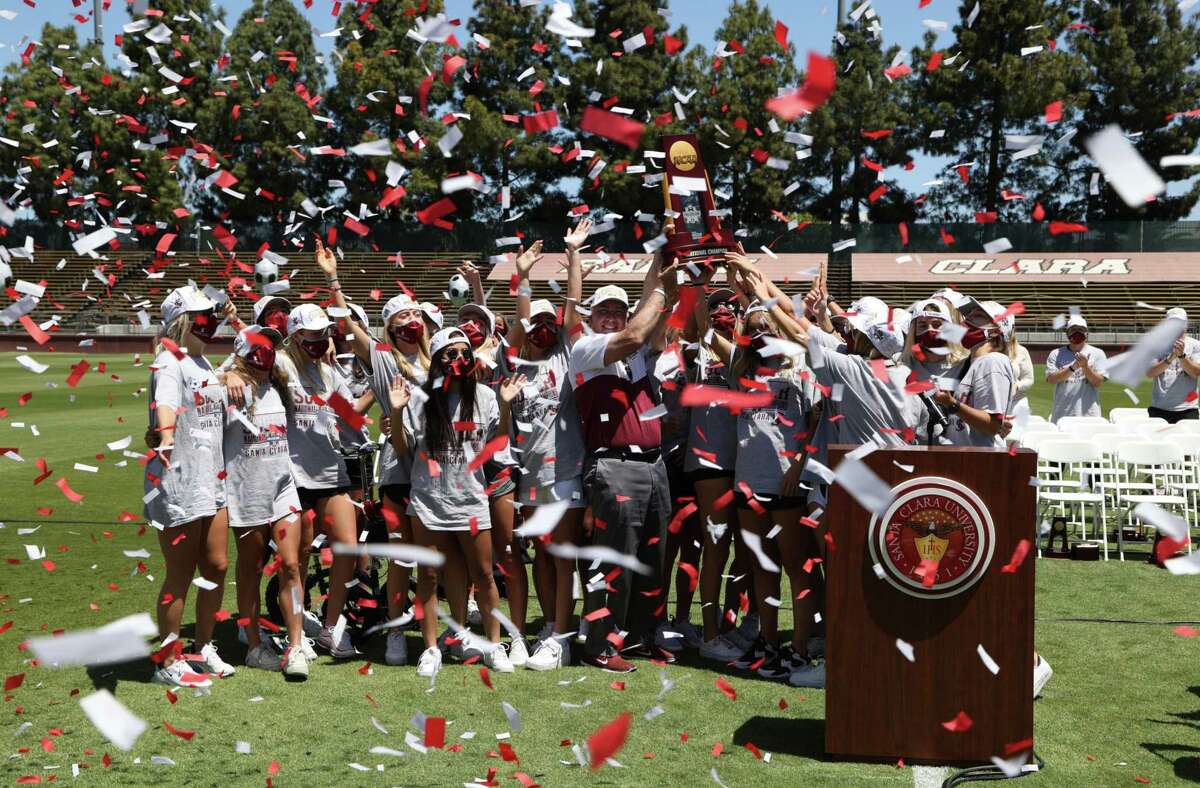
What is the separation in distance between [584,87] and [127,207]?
2118cm

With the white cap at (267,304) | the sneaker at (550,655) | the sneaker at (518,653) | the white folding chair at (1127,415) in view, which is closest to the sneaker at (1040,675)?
the sneaker at (550,655)

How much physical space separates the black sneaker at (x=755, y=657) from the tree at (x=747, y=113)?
37.9m

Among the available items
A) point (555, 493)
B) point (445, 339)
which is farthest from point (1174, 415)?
point (445, 339)

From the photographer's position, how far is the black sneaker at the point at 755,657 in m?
6.73

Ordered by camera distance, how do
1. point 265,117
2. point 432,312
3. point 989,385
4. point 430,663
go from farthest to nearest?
1. point 265,117
2. point 432,312
3. point 430,663
4. point 989,385

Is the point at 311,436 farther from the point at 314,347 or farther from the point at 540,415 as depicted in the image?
the point at 540,415

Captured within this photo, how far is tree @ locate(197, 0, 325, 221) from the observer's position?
→ 175 ft

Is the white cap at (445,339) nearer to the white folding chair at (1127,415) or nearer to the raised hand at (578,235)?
the raised hand at (578,235)

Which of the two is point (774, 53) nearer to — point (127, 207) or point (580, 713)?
point (127, 207)

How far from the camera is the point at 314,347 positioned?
278 inches

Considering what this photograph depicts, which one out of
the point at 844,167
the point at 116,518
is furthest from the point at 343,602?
the point at 844,167

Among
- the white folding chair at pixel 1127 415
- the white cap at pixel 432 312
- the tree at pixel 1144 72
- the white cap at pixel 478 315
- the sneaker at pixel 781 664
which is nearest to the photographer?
the sneaker at pixel 781 664

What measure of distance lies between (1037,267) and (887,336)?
140 ft

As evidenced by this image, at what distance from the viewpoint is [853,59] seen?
133 feet
